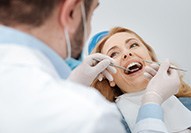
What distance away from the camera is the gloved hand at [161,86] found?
1237 millimetres

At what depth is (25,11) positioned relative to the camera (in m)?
0.64

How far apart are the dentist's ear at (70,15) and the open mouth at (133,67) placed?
69 cm

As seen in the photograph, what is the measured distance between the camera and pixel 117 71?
143cm

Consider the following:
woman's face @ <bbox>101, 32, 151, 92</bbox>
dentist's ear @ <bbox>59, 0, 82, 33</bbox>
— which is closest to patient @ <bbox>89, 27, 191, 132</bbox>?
woman's face @ <bbox>101, 32, 151, 92</bbox>

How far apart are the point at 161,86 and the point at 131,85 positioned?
0.17m

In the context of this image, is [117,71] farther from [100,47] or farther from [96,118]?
[96,118]

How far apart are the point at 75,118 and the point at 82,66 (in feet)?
2.57

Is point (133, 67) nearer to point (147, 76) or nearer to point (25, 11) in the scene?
point (147, 76)

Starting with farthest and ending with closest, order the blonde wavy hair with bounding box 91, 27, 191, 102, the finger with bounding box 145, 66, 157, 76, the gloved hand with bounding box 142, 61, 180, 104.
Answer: the blonde wavy hair with bounding box 91, 27, 191, 102 → the finger with bounding box 145, 66, 157, 76 → the gloved hand with bounding box 142, 61, 180, 104

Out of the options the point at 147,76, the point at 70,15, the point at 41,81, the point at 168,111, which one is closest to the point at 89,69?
the point at 147,76

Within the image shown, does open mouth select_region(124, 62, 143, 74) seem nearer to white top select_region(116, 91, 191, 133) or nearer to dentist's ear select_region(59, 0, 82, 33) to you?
white top select_region(116, 91, 191, 133)

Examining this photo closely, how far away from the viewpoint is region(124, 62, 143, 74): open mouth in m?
1.40

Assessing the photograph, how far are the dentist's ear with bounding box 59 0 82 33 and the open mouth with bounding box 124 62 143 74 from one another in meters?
0.69

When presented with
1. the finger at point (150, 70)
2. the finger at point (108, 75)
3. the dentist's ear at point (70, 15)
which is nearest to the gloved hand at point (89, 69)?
the finger at point (108, 75)
